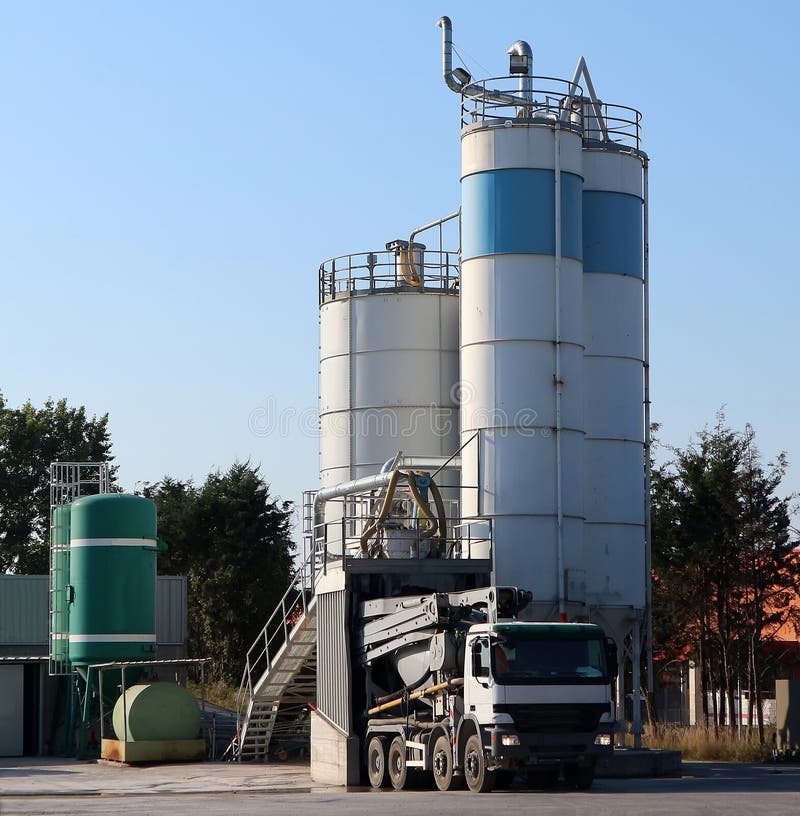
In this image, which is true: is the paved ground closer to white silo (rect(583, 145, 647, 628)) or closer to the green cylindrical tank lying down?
the green cylindrical tank lying down

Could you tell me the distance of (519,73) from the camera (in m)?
34.8

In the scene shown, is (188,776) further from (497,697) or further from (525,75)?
(525,75)

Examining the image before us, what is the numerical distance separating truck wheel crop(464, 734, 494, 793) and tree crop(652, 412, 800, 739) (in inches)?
684

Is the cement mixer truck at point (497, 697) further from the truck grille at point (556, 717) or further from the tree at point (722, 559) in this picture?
the tree at point (722, 559)

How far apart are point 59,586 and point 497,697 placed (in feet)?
63.3

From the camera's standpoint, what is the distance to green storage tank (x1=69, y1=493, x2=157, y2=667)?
37531 mm

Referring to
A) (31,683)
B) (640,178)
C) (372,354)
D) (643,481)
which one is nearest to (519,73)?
(640,178)

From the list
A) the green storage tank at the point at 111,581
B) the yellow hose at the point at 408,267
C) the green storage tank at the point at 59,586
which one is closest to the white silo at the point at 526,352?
the yellow hose at the point at 408,267

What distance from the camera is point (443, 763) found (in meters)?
24.9

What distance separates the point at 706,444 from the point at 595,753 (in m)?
18.9

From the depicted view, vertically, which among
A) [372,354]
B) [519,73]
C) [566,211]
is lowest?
[372,354]

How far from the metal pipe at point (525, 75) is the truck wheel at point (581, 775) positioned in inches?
610

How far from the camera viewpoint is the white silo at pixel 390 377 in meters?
36.2

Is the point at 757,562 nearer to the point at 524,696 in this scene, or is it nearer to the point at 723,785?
the point at 723,785
